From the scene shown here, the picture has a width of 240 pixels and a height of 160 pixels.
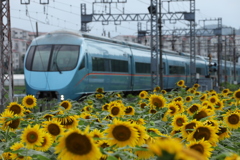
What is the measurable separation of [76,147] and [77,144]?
1cm

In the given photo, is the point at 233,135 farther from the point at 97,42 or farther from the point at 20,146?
the point at 97,42

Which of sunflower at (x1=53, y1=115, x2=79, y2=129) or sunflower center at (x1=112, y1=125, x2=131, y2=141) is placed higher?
sunflower center at (x1=112, y1=125, x2=131, y2=141)

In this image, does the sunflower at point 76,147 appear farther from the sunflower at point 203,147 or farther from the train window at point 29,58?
the train window at point 29,58

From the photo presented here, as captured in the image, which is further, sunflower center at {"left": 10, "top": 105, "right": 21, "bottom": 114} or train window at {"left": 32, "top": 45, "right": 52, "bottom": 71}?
train window at {"left": 32, "top": 45, "right": 52, "bottom": 71}

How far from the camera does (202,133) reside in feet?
9.36

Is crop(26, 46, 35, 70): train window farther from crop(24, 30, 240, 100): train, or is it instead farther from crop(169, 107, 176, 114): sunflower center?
crop(169, 107, 176, 114): sunflower center

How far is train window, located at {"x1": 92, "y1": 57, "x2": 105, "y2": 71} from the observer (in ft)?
62.7


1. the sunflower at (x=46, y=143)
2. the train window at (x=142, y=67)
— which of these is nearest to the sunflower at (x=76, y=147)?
the sunflower at (x=46, y=143)

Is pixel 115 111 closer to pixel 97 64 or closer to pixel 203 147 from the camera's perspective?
pixel 203 147

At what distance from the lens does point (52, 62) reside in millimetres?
18750

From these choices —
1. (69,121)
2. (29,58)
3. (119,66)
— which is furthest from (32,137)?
(119,66)

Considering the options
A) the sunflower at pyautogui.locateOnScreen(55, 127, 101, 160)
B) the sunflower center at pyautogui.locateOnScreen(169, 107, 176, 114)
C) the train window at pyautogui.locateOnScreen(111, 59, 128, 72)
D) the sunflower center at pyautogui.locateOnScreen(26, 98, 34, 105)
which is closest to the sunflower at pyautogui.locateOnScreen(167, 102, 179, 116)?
the sunflower center at pyautogui.locateOnScreen(169, 107, 176, 114)

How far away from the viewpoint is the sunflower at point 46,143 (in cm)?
268

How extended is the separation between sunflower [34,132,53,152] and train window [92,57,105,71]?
1632 cm
